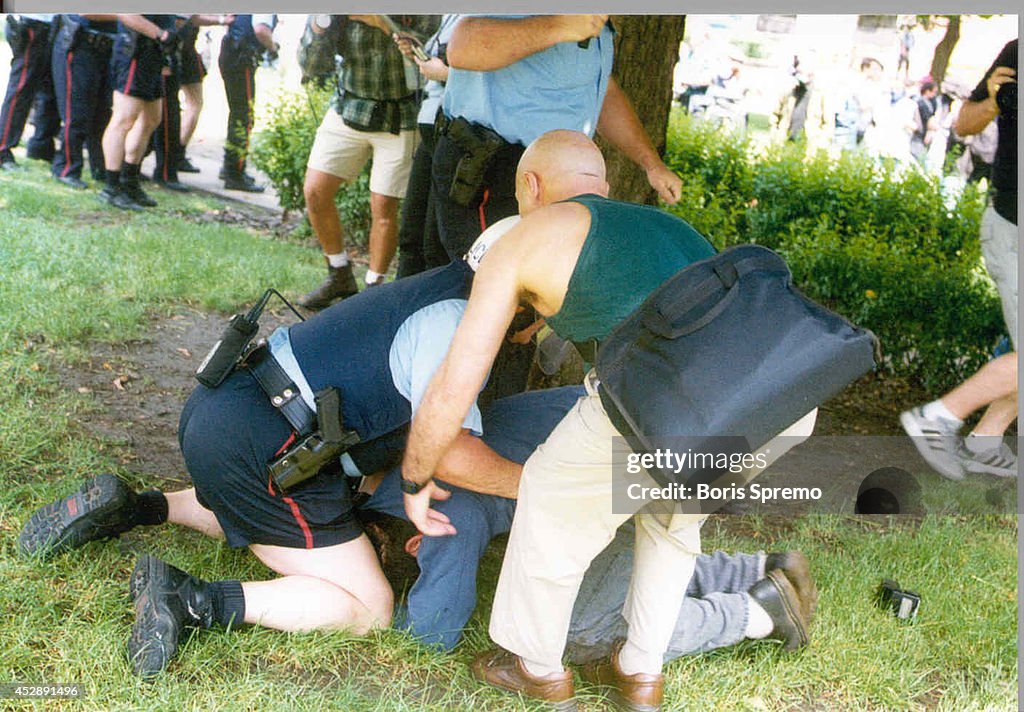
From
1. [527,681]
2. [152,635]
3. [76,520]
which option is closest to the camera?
[152,635]

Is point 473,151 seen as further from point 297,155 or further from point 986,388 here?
point 986,388

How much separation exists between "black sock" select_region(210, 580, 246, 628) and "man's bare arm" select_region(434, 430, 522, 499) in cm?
52

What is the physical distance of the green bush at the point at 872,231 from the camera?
2234 millimetres

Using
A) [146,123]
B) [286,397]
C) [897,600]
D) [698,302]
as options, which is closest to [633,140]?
[698,302]

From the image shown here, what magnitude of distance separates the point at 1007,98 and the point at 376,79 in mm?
1401

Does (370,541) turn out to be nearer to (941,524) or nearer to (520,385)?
(520,385)

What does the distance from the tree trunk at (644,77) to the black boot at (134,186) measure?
104cm

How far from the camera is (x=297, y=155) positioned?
2.22 metres

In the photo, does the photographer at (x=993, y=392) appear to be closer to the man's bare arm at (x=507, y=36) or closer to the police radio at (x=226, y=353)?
the man's bare arm at (x=507, y=36)

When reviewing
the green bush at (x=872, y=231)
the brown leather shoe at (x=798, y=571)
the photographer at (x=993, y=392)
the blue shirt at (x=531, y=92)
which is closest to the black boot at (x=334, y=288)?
the blue shirt at (x=531, y=92)

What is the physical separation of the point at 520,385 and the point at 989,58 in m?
1.26

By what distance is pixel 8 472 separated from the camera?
226 cm

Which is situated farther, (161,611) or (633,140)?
(633,140)

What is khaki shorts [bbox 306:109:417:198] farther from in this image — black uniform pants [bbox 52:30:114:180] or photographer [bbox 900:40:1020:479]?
photographer [bbox 900:40:1020:479]
